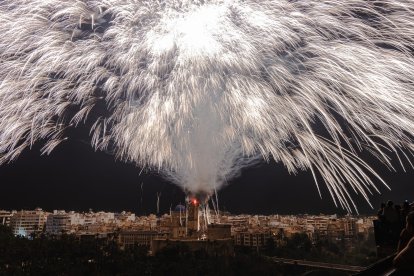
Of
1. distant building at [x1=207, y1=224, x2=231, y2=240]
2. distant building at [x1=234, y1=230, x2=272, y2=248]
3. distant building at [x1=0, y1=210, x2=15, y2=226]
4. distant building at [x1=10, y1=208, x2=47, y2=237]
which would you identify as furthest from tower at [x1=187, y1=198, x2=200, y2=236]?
distant building at [x1=0, y1=210, x2=15, y2=226]

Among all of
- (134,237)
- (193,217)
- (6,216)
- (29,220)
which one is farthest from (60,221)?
(193,217)

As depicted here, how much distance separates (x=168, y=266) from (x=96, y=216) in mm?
75063

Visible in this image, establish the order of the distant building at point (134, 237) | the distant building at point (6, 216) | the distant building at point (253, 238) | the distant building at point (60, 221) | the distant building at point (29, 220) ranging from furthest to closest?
1. the distant building at point (60, 221)
2. the distant building at point (29, 220)
3. the distant building at point (6, 216)
4. the distant building at point (134, 237)
5. the distant building at point (253, 238)

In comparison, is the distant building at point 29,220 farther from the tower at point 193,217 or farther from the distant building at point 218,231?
the distant building at point 218,231

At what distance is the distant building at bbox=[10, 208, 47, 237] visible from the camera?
96.5 m

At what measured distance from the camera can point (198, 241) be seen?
4747cm

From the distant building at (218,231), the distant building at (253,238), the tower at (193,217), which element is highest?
the tower at (193,217)

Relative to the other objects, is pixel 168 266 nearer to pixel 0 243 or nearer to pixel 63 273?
pixel 63 273

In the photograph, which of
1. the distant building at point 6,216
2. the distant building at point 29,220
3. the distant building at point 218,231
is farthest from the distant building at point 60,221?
the distant building at point 218,231

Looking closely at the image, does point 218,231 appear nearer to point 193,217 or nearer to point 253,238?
point 193,217

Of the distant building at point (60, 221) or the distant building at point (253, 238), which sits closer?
the distant building at point (253, 238)

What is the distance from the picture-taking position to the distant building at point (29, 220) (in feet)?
317

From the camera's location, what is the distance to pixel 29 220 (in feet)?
327

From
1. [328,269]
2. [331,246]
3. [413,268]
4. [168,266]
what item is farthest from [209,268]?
[413,268]
